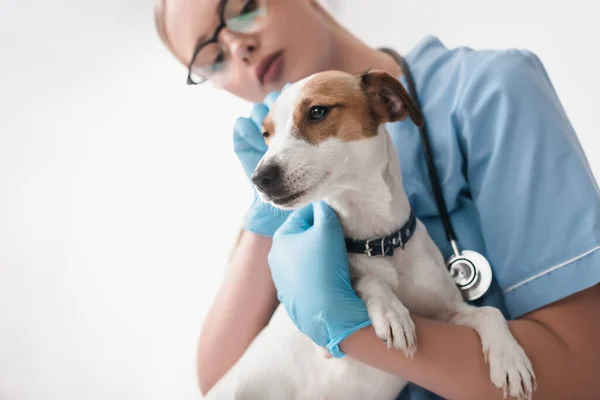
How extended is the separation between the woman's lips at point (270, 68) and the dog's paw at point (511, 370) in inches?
34.8

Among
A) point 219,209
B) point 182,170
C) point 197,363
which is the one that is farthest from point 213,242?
point 197,363

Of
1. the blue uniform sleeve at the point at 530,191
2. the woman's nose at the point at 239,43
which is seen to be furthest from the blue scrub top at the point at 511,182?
the woman's nose at the point at 239,43

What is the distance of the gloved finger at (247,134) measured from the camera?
1.09 m

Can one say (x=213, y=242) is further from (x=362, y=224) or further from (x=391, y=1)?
(x=391, y=1)

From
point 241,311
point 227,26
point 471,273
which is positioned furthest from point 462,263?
point 227,26

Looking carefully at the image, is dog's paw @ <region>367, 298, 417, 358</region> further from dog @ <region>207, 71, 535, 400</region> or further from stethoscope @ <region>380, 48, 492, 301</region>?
stethoscope @ <region>380, 48, 492, 301</region>

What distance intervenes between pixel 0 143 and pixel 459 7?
6.23 ft

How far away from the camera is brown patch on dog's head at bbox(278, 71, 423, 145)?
0.77m

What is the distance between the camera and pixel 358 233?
2.88 ft

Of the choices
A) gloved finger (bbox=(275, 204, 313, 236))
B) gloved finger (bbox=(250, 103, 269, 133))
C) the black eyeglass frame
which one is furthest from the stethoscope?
the black eyeglass frame

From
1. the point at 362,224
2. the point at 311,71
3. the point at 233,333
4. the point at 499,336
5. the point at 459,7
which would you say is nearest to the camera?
the point at 499,336

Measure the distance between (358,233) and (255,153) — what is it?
15.5 inches

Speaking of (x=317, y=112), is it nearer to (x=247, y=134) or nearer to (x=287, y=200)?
(x=287, y=200)

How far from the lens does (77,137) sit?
1.30 m
